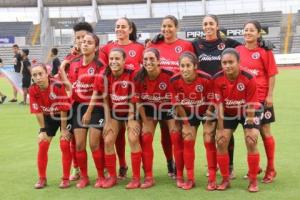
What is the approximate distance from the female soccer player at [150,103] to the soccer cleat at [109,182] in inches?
14.3

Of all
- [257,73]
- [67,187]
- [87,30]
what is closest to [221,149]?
[257,73]

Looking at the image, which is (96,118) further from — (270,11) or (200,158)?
(270,11)

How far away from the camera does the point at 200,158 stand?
7039 mm

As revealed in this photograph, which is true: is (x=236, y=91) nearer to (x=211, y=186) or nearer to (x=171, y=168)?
(x=211, y=186)

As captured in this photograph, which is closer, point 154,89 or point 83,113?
point 154,89

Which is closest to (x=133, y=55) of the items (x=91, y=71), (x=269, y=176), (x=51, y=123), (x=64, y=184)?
(x=91, y=71)

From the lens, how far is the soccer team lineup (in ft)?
17.7

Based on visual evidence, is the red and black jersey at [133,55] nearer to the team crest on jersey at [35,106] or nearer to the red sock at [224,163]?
the team crest on jersey at [35,106]

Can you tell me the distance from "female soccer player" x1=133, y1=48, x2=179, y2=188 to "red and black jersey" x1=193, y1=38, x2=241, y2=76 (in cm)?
43

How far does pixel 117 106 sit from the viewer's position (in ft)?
18.4

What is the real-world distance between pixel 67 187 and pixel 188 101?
5.62ft

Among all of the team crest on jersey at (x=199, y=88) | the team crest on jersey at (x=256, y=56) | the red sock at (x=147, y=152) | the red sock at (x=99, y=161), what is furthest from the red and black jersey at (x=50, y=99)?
the team crest on jersey at (x=256, y=56)

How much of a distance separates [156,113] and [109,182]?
3.15 feet

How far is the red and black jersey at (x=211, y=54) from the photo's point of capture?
5.73 metres
